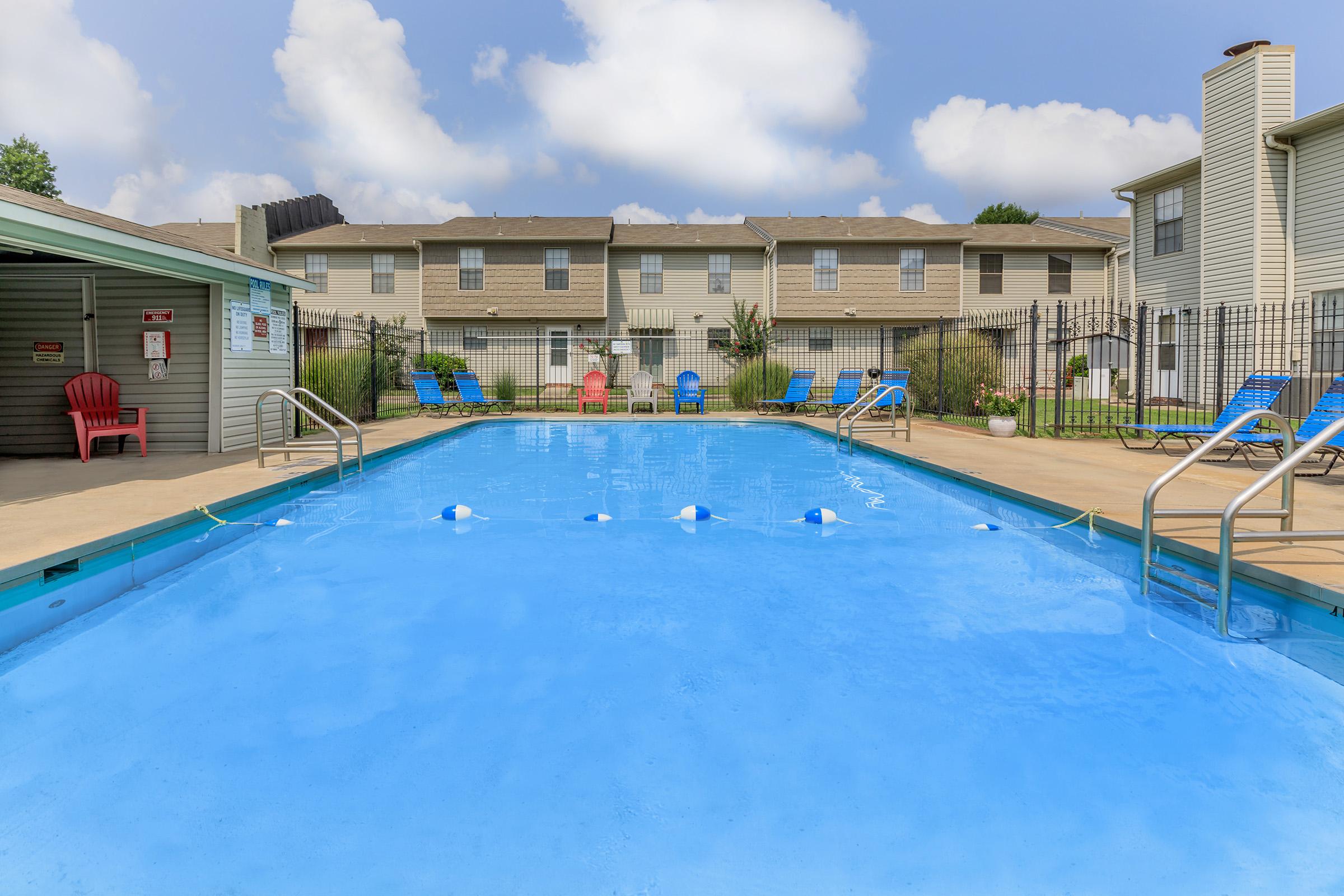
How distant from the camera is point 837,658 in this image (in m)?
3.86

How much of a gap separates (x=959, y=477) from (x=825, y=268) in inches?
854

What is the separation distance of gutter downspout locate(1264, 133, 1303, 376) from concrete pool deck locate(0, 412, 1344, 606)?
7978 millimetres

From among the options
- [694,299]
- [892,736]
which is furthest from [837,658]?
[694,299]

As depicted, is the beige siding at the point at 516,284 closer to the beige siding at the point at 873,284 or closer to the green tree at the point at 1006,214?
the beige siding at the point at 873,284

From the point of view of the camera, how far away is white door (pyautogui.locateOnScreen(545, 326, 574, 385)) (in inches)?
1152

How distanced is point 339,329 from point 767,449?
7.79 m

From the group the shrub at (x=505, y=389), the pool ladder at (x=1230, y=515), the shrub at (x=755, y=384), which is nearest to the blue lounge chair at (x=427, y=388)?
the shrub at (x=505, y=389)

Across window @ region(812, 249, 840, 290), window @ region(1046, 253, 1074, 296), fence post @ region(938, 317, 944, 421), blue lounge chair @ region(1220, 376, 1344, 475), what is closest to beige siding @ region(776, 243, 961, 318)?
window @ region(812, 249, 840, 290)

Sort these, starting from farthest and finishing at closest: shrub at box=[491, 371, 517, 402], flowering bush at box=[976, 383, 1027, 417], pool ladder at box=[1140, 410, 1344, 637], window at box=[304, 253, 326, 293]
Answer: window at box=[304, 253, 326, 293], shrub at box=[491, 371, 517, 402], flowering bush at box=[976, 383, 1027, 417], pool ladder at box=[1140, 410, 1344, 637]

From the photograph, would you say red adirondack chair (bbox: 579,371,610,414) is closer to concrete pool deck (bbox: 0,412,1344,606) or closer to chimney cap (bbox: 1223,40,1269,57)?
concrete pool deck (bbox: 0,412,1344,606)

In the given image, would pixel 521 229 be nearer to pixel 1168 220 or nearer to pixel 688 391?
pixel 688 391

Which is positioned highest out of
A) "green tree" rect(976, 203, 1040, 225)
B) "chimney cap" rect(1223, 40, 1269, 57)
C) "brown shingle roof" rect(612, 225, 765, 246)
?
"green tree" rect(976, 203, 1040, 225)

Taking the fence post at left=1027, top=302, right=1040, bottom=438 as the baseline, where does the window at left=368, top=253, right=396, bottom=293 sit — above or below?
above

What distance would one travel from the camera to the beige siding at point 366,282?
29719 mm
